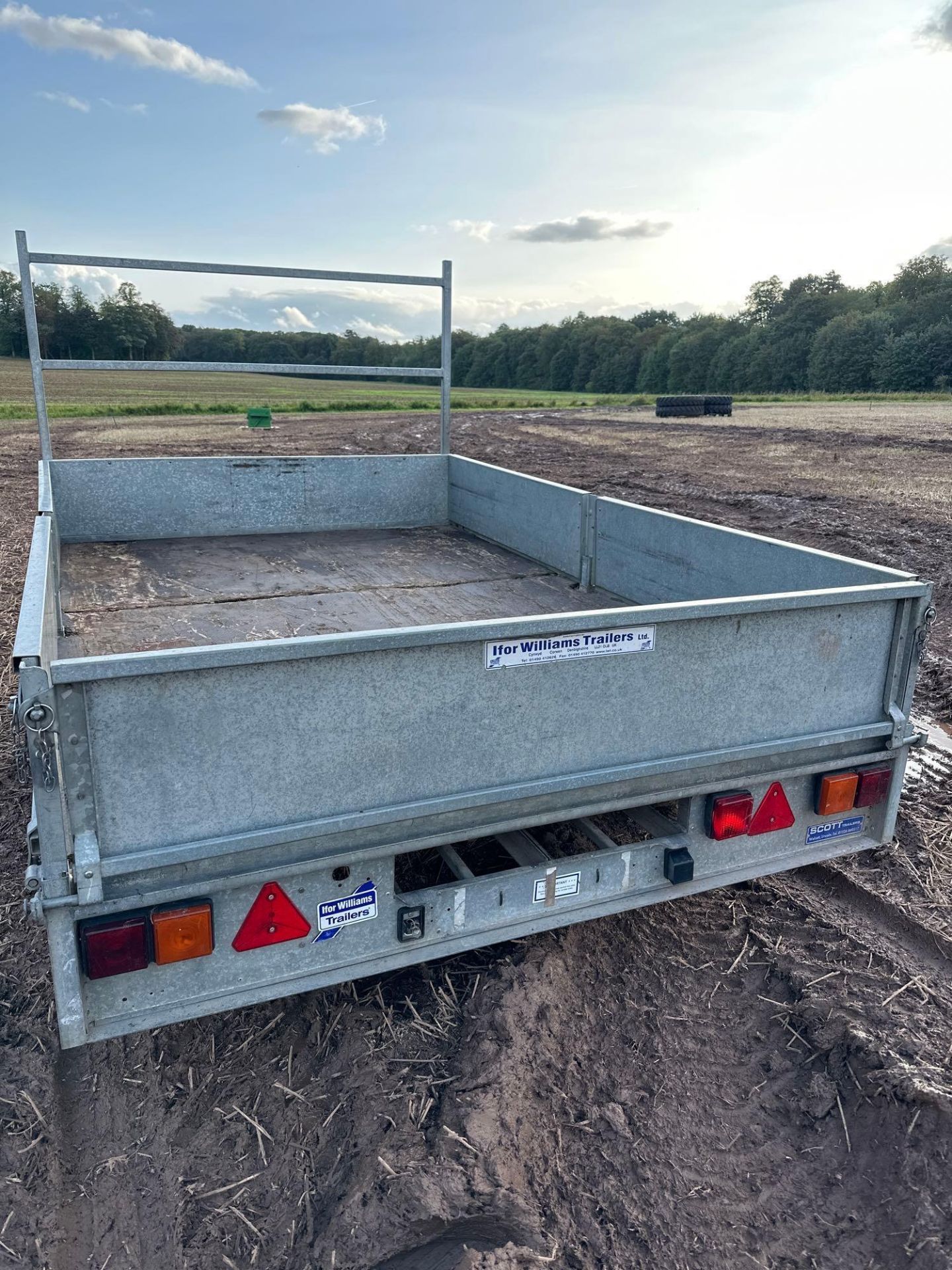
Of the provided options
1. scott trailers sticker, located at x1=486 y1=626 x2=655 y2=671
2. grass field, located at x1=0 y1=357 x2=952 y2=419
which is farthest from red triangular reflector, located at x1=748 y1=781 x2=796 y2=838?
grass field, located at x1=0 y1=357 x2=952 y2=419

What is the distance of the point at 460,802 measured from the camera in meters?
2.13

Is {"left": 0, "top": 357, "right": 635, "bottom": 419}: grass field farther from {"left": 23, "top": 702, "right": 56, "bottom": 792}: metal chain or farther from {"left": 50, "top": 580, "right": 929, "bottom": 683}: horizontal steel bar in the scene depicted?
{"left": 23, "top": 702, "right": 56, "bottom": 792}: metal chain

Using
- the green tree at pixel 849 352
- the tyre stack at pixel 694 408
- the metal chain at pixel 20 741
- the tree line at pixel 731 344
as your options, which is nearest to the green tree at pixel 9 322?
the tree line at pixel 731 344

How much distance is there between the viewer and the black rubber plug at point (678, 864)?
2.53 m

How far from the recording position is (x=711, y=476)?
15.8 m

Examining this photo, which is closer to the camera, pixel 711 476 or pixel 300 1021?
pixel 300 1021

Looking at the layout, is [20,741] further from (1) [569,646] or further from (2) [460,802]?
(1) [569,646]

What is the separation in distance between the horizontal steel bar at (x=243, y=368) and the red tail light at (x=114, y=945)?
3.34 meters

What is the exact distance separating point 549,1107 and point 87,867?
4.61 feet

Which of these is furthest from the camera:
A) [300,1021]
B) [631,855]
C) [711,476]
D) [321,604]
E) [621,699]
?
[711,476]

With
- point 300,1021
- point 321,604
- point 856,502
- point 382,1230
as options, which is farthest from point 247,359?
point 856,502

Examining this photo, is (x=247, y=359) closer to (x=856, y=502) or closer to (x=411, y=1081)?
(x=411, y=1081)

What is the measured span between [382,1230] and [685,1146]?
0.79 metres

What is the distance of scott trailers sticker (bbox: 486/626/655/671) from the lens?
6.87ft
